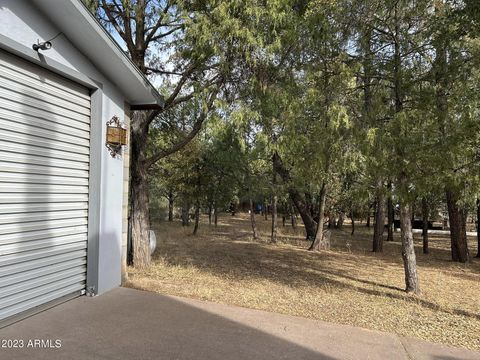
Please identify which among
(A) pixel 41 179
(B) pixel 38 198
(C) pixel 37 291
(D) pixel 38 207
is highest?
(A) pixel 41 179

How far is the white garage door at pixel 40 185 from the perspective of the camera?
4.20 m

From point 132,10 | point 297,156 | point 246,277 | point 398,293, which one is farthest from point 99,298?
point 132,10

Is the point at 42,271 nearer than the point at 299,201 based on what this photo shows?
Yes

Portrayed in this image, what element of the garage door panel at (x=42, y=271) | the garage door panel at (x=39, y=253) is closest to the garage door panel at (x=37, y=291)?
the garage door panel at (x=42, y=271)

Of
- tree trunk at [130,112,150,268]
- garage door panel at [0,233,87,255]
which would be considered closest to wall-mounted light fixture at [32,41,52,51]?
garage door panel at [0,233,87,255]

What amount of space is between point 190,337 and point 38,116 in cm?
296

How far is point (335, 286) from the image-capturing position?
785 centimetres

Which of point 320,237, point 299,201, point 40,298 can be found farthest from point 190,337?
point 299,201

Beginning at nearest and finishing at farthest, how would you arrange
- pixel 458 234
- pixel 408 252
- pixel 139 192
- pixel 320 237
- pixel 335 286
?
pixel 408 252 < pixel 335 286 < pixel 139 192 < pixel 458 234 < pixel 320 237

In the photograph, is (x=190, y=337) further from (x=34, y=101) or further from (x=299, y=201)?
(x=299, y=201)

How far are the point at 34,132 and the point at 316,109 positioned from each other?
176 inches

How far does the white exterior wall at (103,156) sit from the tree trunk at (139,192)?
2.70 metres

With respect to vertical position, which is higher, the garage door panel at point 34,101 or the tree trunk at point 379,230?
the garage door panel at point 34,101

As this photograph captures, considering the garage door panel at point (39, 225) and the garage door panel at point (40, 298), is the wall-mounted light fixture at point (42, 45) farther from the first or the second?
the garage door panel at point (40, 298)
